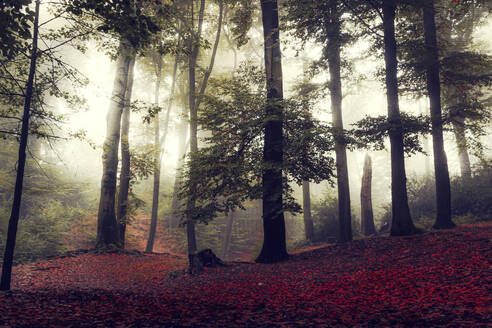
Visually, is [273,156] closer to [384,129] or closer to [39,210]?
[384,129]

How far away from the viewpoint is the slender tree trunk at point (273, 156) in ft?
32.1

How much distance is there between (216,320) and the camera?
4414 mm

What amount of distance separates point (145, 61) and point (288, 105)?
1123 cm

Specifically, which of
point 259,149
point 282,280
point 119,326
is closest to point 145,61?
point 259,149

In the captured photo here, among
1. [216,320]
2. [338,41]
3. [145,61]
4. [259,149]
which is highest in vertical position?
[145,61]

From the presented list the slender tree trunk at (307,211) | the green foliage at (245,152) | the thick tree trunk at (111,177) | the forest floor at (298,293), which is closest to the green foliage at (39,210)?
the thick tree trunk at (111,177)

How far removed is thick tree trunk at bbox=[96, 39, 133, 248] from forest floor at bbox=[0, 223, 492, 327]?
3248mm

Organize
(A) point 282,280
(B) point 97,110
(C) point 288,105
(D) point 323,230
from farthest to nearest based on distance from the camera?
(B) point 97,110
(D) point 323,230
(C) point 288,105
(A) point 282,280

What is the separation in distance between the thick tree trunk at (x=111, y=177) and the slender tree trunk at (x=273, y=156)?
246 inches

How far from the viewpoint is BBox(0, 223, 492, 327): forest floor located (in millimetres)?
4113

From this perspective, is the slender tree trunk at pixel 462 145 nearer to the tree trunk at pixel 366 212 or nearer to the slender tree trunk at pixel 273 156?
the tree trunk at pixel 366 212

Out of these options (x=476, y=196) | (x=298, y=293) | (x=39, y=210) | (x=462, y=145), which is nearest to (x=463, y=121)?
(x=462, y=145)

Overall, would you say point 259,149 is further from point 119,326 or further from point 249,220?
point 249,220

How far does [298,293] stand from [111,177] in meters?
10.5
